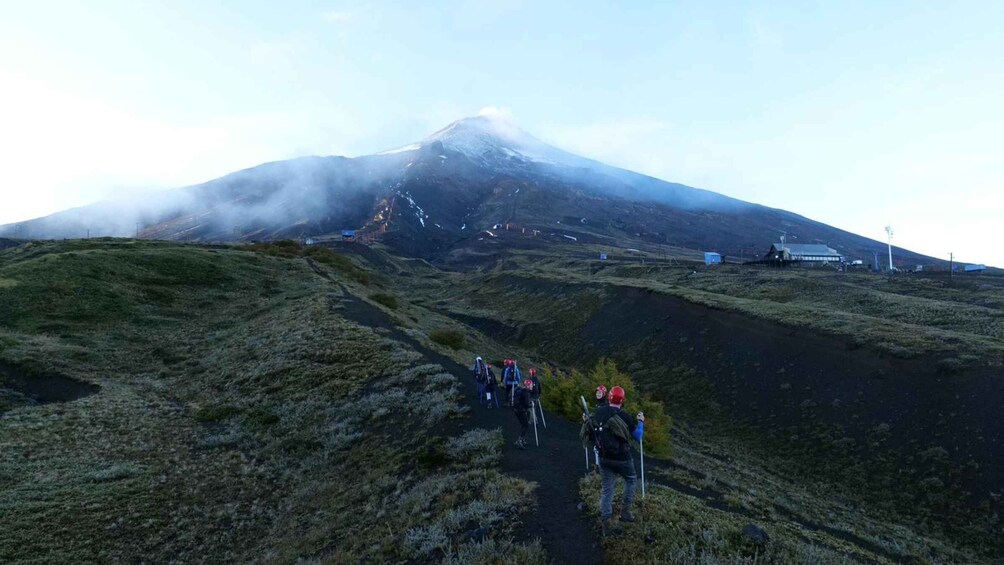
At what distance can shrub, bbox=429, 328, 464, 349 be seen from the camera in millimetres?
45406

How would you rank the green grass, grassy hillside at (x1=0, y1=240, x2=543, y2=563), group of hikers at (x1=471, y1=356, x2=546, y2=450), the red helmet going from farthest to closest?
group of hikers at (x1=471, y1=356, x2=546, y2=450) < grassy hillside at (x1=0, y1=240, x2=543, y2=563) < the red helmet < the green grass

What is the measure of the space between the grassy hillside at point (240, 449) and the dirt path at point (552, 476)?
471 millimetres

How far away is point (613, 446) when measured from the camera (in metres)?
9.84

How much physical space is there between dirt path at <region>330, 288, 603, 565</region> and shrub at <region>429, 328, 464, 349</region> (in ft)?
59.6

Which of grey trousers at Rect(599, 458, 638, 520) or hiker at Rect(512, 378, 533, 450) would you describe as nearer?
grey trousers at Rect(599, 458, 638, 520)

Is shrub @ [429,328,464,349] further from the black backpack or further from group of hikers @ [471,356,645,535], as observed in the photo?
the black backpack

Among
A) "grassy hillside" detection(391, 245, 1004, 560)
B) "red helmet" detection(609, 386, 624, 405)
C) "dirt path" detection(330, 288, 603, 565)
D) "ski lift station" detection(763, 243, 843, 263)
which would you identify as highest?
"ski lift station" detection(763, 243, 843, 263)

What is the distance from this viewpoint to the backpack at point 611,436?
32.2 feet

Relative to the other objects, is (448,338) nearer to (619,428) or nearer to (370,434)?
(370,434)

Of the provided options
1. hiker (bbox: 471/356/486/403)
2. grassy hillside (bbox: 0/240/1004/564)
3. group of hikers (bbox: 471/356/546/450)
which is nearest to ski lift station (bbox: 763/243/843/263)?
grassy hillside (bbox: 0/240/1004/564)

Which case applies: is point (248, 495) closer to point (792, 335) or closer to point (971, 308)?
point (792, 335)

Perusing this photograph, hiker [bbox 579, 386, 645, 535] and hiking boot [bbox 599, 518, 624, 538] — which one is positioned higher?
hiker [bbox 579, 386, 645, 535]

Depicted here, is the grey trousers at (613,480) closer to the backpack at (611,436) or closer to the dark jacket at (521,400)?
→ the backpack at (611,436)

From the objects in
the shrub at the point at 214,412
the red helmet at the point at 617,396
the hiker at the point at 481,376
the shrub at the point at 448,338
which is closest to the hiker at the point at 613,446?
the red helmet at the point at 617,396
